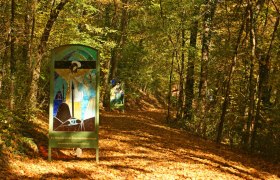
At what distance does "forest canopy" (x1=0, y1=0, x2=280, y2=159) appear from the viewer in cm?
1180

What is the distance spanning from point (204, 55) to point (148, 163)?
9772 millimetres

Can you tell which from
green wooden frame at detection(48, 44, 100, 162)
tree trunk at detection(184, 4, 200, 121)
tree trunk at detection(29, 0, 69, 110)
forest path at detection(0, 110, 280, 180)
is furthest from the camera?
tree trunk at detection(184, 4, 200, 121)

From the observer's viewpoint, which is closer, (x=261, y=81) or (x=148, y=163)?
(x=148, y=163)

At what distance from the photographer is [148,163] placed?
8.93 m

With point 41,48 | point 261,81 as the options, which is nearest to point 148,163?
point 41,48

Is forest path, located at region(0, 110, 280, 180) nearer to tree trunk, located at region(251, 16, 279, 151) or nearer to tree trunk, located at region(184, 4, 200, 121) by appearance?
tree trunk, located at region(251, 16, 279, 151)

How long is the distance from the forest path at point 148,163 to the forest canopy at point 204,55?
1.84 metres

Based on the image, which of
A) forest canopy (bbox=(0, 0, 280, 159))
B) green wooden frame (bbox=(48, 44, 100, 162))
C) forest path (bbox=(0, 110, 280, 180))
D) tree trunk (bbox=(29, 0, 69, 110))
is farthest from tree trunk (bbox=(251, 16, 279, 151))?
tree trunk (bbox=(29, 0, 69, 110))

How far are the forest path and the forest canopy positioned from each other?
1.84 metres

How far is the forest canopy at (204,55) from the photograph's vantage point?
1180 centimetres

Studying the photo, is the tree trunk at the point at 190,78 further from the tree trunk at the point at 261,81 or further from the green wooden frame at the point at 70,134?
the green wooden frame at the point at 70,134

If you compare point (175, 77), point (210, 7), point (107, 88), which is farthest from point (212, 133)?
point (175, 77)

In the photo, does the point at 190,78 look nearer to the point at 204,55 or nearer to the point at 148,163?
the point at 204,55

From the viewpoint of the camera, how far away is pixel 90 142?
27.4 feet
